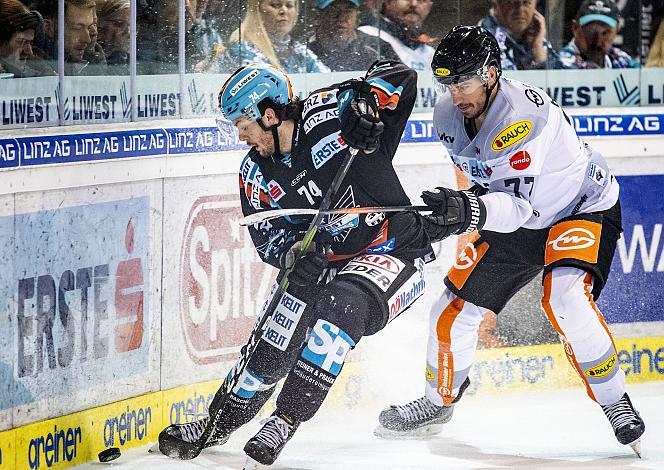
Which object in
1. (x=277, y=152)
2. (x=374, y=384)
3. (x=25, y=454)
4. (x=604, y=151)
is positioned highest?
(x=277, y=152)

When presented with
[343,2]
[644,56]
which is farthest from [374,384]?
[644,56]

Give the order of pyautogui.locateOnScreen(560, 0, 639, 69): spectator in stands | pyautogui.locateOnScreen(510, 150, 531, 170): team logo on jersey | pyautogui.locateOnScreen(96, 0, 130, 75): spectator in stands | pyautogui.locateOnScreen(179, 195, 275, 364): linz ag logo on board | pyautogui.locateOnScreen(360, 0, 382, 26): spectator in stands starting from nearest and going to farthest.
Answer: pyautogui.locateOnScreen(510, 150, 531, 170): team logo on jersey
pyautogui.locateOnScreen(96, 0, 130, 75): spectator in stands
pyautogui.locateOnScreen(179, 195, 275, 364): linz ag logo on board
pyautogui.locateOnScreen(360, 0, 382, 26): spectator in stands
pyautogui.locateOnScreen(560, 0, 639, 69): spectator in stands

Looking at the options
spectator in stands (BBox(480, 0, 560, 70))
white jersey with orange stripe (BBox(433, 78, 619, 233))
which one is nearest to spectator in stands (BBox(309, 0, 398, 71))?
spectator in stands (BBox(480, 0, 560, 70))

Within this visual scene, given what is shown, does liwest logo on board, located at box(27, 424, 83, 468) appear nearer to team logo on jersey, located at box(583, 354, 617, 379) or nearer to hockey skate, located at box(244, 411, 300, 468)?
hockey skate, located at box(244, 411, 300, 468)

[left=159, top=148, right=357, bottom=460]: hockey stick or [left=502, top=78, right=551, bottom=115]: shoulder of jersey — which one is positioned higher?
[left=502, top=78, right=551, bottom=115]: shoulder of jersey

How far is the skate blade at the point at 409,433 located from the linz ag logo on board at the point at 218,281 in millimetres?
611

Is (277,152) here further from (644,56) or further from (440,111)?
(644,56)

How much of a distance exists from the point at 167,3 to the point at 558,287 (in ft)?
5.88

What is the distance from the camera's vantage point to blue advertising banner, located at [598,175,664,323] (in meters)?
5.93

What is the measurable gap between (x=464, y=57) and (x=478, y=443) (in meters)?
1.40

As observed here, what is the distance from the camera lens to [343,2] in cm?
581

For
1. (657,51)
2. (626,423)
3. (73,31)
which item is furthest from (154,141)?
(657,51)

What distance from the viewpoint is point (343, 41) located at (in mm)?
5793

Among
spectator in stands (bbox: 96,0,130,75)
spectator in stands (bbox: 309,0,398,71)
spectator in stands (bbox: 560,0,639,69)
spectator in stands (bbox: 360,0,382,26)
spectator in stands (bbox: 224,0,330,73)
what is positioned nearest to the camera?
spectator in stands (bbox: 96,0,130,75)
